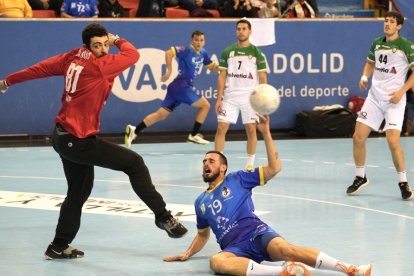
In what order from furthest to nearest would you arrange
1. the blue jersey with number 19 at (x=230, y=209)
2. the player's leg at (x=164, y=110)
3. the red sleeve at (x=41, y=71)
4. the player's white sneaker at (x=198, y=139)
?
the player's white sneaker at (x=198, y=139) → the player's leg at (x=164, y=110) → the red sleeve at (x=41, y=71) → the blue jersey with number 19 at (x=230, y=209)

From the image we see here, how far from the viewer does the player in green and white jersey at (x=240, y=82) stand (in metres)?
15.8

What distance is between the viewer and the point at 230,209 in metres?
9.54

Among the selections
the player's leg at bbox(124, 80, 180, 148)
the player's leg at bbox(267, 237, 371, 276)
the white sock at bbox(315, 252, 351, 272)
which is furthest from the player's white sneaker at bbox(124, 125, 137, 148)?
the white sock at bbox(315, 252, 351, 272)

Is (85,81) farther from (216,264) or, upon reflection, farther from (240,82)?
(240,82)

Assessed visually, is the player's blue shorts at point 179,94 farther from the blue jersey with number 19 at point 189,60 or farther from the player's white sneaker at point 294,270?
the player's white sneaker at point 294,270

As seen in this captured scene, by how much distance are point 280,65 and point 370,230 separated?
1044 centimetres

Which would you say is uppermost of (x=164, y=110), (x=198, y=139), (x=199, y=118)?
(x=164, y=110)

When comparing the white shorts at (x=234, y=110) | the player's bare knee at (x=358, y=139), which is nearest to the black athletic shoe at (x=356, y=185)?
the player's bare knee at (x=358, y=139)

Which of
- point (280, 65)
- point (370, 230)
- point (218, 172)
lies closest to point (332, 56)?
point (280, 65)

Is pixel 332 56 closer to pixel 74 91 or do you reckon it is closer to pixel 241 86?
pixel 241 86

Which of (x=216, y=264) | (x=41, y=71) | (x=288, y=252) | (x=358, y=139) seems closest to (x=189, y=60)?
(x=358, y=139)

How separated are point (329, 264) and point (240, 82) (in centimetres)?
747

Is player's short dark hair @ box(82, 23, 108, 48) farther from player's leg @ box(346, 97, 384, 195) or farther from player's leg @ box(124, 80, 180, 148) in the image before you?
player's leg @ box(124, 80, 180, 148)

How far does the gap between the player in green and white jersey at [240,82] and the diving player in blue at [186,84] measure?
286cm
